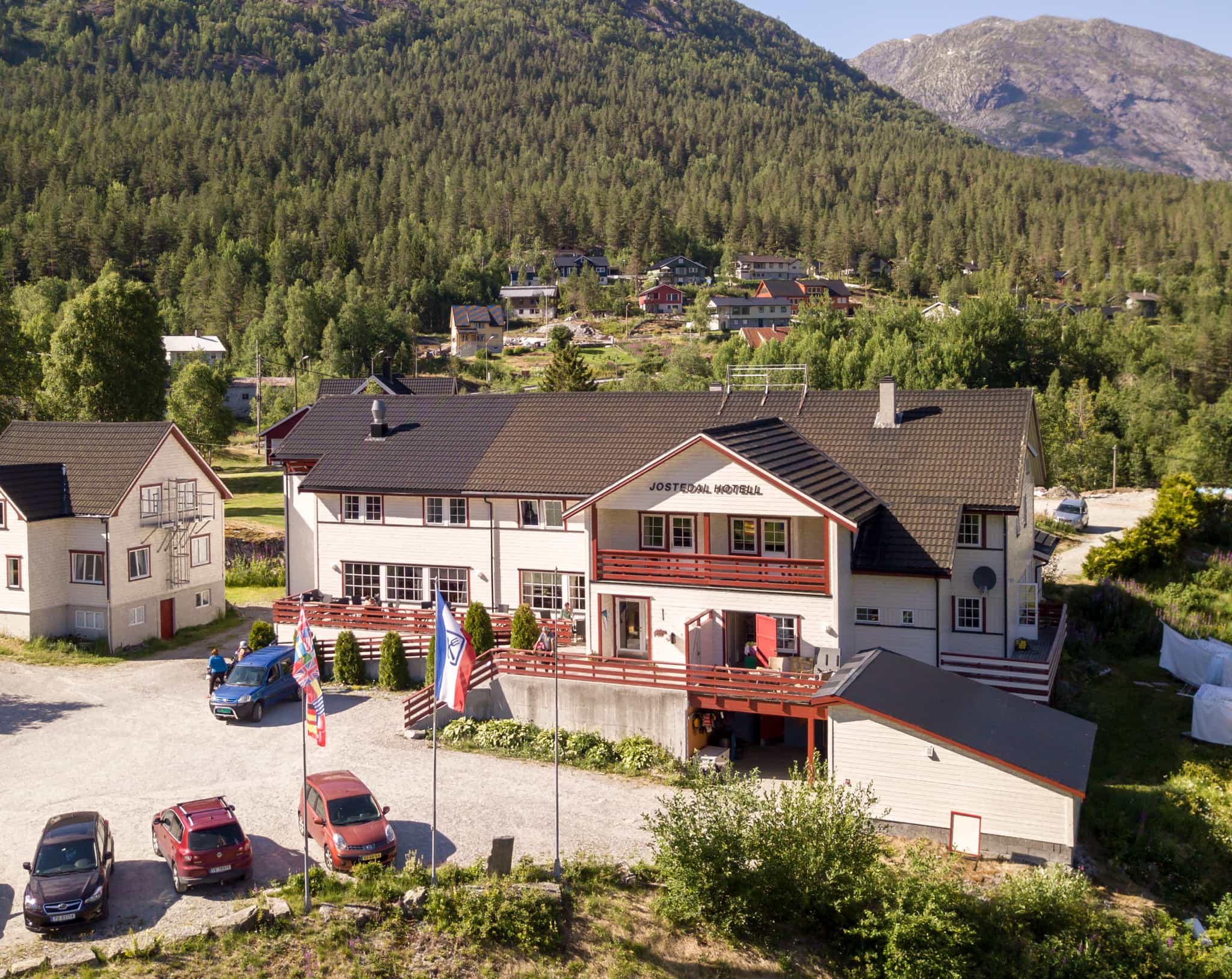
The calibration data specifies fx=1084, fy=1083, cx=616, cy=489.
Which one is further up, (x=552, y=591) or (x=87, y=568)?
(x=87, y=568)

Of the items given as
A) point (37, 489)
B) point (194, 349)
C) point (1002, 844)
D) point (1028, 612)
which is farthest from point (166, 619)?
point (194, 349)

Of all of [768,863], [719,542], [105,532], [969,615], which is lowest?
[768,863]

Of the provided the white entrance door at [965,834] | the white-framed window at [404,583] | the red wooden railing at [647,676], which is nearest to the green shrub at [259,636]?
the white-framed window at [404,583]

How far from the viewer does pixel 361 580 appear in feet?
117

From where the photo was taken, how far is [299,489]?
118 ft

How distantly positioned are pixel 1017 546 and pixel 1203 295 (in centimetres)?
12340

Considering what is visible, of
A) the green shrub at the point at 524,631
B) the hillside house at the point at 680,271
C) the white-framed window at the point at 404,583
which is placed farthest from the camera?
the hillside house at the point at 680,271

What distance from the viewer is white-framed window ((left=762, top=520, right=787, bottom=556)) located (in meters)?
28.5

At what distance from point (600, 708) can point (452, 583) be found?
9.38 m

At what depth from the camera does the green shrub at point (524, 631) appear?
3034 centimetres

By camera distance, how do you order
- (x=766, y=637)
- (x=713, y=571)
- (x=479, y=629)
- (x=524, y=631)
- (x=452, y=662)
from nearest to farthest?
(x=452, y=662) → (x=766, y=637) → (x=713, y=571) → (x=479, y=629) → (x=524, y=631)

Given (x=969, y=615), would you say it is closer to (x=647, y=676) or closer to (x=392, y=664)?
(x=647, y=676)

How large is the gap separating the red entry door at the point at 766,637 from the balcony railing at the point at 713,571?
0.81 meters

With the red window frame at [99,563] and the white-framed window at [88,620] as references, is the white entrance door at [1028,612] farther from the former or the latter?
the white-framed window at [88,620]
